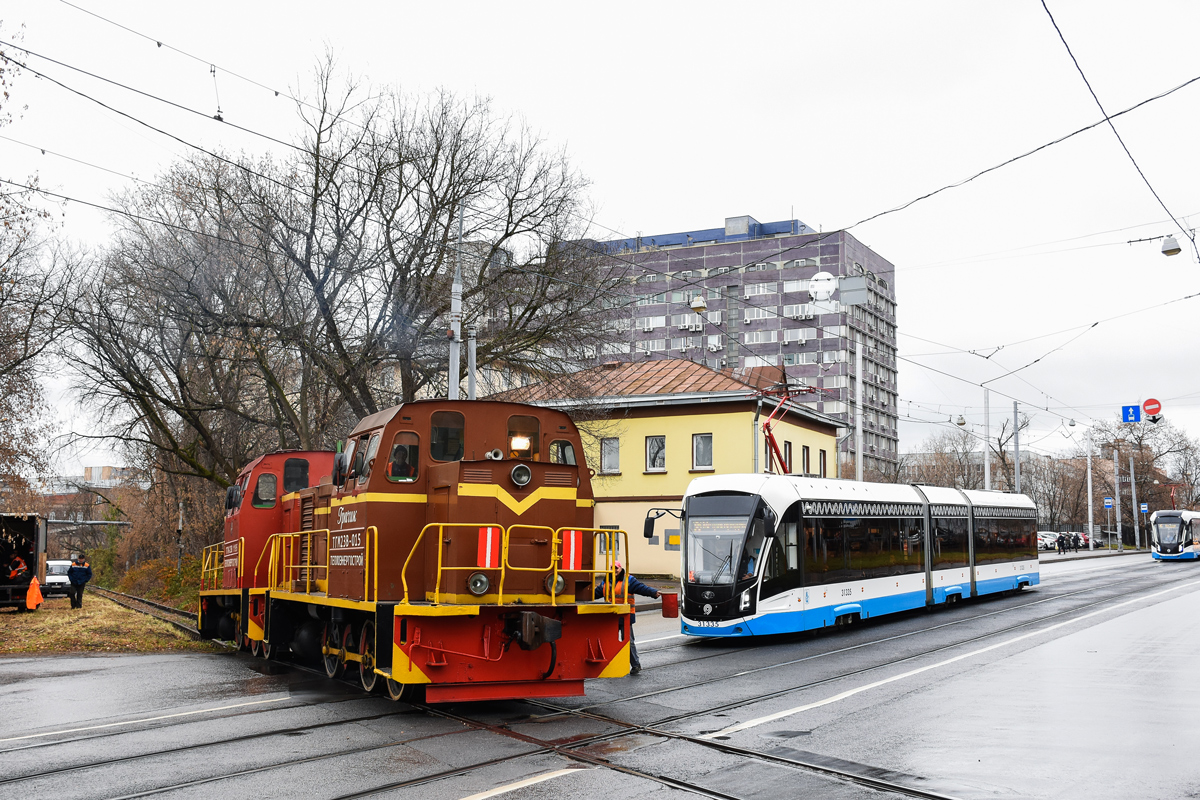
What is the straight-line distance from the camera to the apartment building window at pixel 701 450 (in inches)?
→ 1433

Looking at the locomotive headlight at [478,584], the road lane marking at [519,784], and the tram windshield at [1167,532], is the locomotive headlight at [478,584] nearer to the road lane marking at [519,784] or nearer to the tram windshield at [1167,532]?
the road lane marking at [519,784]

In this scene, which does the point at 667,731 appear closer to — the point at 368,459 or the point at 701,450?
the point at 368,459

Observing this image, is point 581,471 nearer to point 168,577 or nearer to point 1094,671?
point 1094,671

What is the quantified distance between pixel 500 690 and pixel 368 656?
1843mm

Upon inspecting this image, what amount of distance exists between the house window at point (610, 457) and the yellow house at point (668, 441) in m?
0.04

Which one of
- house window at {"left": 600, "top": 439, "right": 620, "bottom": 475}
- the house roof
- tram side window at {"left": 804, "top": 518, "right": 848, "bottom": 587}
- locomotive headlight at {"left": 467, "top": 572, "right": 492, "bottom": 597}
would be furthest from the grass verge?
house window at {"left": 600, "top": 439, "right": 620, "bottom": 475}

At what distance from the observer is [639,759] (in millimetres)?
8000

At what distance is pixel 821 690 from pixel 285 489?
31.4 feet

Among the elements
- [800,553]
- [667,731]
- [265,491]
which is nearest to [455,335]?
[265,491]

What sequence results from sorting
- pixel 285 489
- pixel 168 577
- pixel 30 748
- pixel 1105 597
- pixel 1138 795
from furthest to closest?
1. pixel 168 577
2. pixel 1105 597
3. pixel 285 489
4. pixel 30 748
5. pixel 1138 795

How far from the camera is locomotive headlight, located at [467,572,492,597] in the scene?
991 cm

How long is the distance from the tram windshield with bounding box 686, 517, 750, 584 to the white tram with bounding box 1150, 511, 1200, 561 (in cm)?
4932

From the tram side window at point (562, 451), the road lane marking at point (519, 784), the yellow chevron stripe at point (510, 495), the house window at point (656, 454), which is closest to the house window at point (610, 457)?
the house window at point (656, 454)

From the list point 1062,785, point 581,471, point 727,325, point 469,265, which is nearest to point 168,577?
point 469,265
